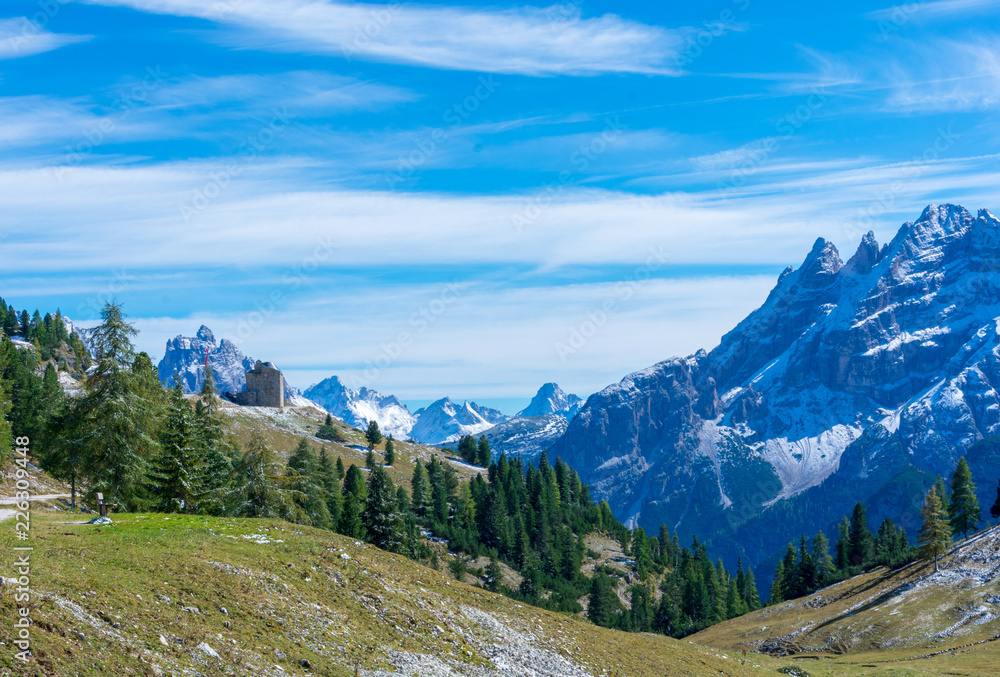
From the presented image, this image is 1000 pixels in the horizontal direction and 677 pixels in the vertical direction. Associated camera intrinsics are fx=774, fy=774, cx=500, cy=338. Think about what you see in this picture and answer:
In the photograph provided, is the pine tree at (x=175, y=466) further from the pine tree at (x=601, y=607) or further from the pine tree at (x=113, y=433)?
the pine tree at (x=601, y=607)

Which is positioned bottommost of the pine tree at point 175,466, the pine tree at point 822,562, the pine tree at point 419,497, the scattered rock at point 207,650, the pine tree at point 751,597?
the pine tree at point 751,597

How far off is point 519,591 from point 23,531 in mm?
118531

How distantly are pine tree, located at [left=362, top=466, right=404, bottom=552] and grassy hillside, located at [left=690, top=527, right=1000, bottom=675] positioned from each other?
4416 centimetres

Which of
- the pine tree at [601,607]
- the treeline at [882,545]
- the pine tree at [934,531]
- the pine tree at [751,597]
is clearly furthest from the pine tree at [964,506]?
the pine tree at [751,597]

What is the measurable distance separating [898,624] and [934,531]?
59.7 ft

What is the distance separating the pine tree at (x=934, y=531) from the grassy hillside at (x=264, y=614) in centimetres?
6608

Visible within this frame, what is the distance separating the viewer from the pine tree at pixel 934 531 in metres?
98.6

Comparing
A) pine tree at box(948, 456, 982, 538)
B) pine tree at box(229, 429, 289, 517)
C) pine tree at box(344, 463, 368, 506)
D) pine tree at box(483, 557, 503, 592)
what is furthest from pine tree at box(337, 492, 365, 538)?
pine tree at box(948, 456, 982, 538)

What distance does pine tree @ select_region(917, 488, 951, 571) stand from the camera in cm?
9862

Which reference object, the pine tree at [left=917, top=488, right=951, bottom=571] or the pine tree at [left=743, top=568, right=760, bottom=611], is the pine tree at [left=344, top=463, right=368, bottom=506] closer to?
the pine tree at [left=743, top=568, right=760, bottom=611]

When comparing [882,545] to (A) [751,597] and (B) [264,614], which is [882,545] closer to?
(A) [751,597]

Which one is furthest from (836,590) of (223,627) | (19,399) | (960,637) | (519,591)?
(19,399)

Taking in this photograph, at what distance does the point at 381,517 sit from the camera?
8756cm

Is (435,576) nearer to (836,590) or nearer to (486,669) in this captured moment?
(486,669)
